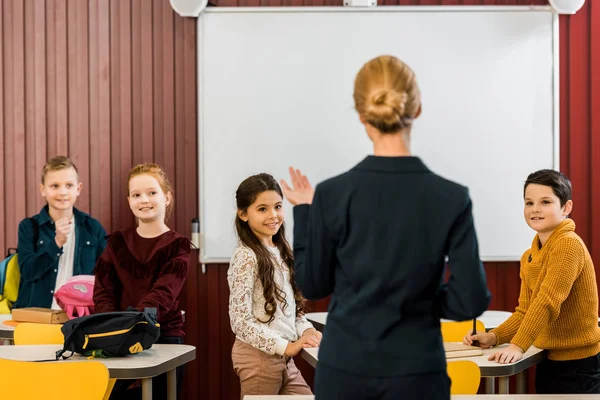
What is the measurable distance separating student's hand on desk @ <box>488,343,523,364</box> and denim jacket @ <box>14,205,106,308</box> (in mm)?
2321

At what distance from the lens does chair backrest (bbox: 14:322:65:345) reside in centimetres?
302

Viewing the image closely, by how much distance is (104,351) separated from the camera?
103 inches

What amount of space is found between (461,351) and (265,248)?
910mm

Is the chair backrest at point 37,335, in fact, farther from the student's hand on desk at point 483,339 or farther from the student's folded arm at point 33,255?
the student's hand on desk at point 483,339

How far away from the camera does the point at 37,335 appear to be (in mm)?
3035

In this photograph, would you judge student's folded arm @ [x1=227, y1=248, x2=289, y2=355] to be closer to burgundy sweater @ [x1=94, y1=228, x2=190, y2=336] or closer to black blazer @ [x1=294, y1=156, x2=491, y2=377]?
burgundy sweater @ [x1=94, y1=228, x2=190, y2=336]

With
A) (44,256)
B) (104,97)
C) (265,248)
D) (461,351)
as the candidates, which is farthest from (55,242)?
(461,351)

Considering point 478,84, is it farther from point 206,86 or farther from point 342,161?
point 206,86

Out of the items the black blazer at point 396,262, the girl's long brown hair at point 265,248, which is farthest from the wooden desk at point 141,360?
the black blazer at point 396,262

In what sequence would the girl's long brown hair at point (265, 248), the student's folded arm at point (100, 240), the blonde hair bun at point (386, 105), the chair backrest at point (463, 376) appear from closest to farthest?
the blonde hair bun at point (386, 105) → the chair backrest at point (463, 376) → the girl's long brown hair at point (265, 248) → the student's folded arm at point (100, 240)

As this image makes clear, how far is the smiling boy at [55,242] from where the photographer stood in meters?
3.99

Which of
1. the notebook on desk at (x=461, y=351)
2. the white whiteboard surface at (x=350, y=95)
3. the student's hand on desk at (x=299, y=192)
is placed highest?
the white whiteboard surface at (x=350, y=95)

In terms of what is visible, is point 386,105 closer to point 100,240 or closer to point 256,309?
point 256,309

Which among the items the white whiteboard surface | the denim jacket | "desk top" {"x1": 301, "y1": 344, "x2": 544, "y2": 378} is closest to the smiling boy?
the denim jacket
